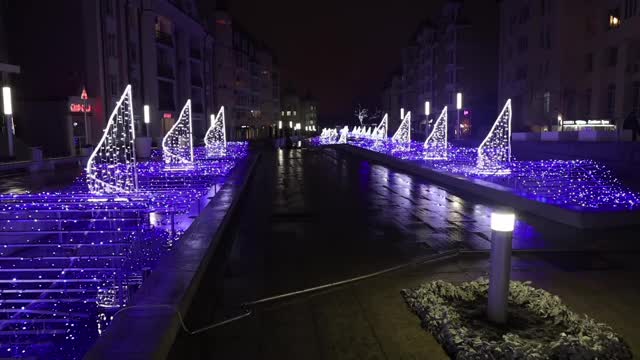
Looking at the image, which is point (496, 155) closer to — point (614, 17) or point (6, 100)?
point (6, 100)

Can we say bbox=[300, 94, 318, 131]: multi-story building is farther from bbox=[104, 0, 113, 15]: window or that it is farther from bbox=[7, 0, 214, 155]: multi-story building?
bbox=[104, 0, 113, 15]: window

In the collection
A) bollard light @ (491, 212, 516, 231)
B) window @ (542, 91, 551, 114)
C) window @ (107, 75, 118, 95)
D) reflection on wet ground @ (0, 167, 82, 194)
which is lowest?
reflection on wet ground @ (0, 167, 82, 194)

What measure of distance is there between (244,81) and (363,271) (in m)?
92.0

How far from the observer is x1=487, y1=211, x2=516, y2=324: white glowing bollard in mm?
5477

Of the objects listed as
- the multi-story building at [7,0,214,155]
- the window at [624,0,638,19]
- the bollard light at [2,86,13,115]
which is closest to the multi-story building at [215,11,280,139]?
the multi-story building at [7,0,214,155]

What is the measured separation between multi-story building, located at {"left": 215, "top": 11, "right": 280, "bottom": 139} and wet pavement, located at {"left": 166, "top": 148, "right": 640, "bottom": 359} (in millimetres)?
71078

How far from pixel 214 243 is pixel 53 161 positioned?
23043 mm

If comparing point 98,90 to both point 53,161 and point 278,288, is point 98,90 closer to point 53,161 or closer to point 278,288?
point 53,161

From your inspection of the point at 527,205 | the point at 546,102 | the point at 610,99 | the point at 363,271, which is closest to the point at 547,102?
the point at 546,102

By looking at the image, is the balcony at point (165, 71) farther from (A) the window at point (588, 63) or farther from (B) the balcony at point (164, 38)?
(A) the window at point (588, 63)

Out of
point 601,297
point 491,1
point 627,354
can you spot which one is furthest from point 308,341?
point 491,1

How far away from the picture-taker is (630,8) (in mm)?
39188

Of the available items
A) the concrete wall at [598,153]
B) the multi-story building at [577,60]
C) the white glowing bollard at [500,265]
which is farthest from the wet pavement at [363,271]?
the multi-story building at [577,60]

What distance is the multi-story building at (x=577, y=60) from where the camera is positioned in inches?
1538
